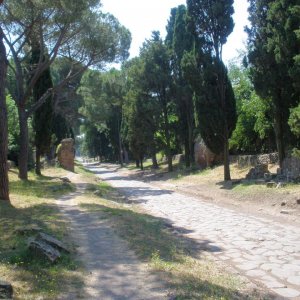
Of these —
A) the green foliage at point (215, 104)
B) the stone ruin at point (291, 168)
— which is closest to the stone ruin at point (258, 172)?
the stone ruin at point (291, 168)

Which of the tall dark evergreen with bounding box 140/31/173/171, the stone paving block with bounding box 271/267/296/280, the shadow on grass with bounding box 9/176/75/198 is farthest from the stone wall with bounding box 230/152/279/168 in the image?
the stone paving block with bounding box 271/267/296/280

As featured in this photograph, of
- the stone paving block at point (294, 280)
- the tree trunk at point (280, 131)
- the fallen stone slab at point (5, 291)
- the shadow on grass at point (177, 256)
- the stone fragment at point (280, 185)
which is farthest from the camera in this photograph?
the tree trunk at point (280, 131)

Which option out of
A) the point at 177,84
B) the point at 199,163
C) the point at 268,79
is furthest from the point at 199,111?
the point at 177,84

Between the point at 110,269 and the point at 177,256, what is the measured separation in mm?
1668

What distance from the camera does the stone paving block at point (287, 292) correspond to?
20.1 ft

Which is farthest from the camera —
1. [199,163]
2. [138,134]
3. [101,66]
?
[138,134]

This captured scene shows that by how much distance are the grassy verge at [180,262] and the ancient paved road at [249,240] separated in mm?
460

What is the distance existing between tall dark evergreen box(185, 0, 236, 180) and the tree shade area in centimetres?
6

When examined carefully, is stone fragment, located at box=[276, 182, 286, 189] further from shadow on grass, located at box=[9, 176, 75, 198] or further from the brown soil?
shadow on grass, located at box=[9, 176, 75, 198]

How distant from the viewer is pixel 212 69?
23.4m

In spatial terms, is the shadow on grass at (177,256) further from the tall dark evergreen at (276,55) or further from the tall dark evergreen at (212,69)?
the tall dark evergreen at (212,69)

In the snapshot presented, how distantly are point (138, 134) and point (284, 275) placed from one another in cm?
3111

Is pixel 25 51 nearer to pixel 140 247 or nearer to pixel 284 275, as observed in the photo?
pixel 140 247

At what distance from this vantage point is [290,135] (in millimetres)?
20547
